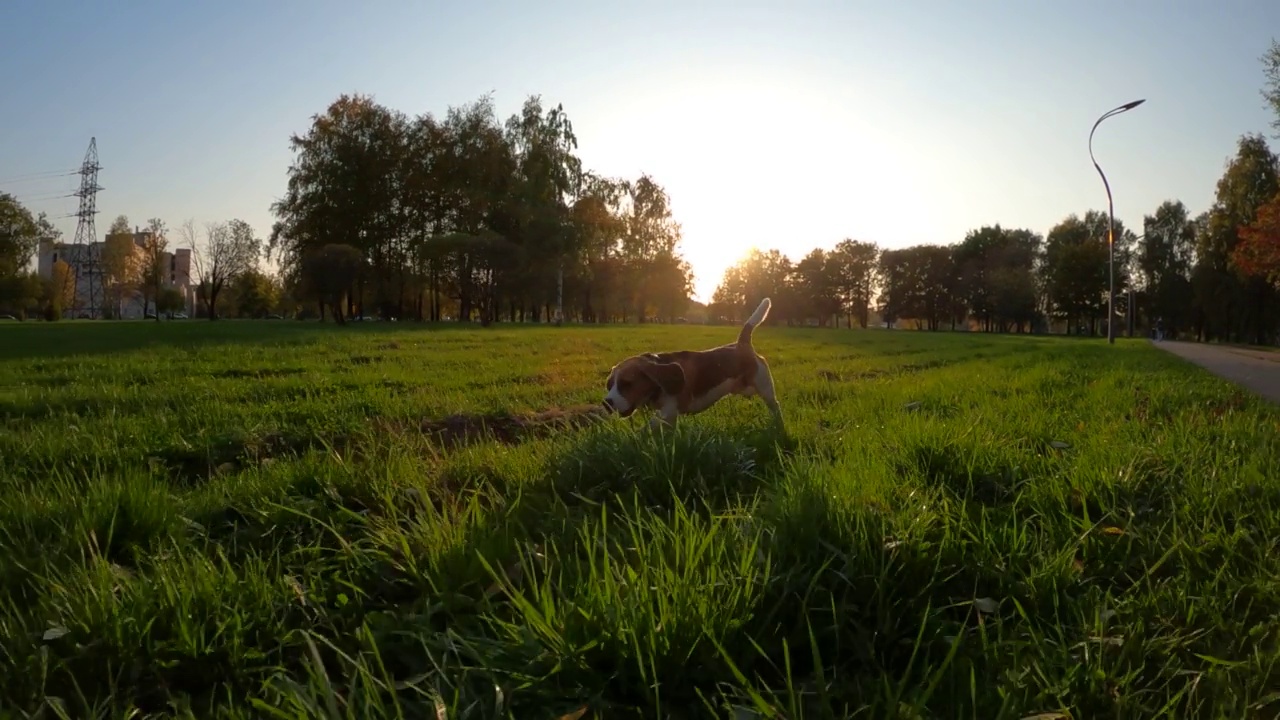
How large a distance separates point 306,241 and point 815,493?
55.1 meters

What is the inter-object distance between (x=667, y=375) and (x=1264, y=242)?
102 ft

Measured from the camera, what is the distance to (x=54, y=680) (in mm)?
2357

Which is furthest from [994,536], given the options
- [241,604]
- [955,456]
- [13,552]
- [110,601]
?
[13,552]

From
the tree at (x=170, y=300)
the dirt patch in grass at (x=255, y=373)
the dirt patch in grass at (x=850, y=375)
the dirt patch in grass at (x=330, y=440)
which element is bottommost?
the dirt patch in grass at (x=330, y=440)

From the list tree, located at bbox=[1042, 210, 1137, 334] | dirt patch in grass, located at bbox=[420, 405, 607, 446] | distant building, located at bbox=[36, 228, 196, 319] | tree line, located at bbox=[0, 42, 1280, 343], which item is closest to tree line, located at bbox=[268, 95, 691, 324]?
tree line, located at bbox=[0, 42, 1280, 343]

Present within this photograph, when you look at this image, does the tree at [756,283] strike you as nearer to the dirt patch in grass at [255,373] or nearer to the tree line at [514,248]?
the tree line at [514,248]

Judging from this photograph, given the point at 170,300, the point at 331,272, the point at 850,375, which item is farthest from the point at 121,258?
the point at 850,375

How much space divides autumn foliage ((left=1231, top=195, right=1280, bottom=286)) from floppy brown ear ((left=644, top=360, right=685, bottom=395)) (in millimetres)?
30288

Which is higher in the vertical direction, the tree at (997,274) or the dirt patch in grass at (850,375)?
the tree at (997,274)

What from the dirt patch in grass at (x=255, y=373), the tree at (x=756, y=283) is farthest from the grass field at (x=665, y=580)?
the tree at (x=756, y=283)

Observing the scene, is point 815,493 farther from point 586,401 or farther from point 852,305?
point 852,305

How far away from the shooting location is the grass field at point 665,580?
2.15m

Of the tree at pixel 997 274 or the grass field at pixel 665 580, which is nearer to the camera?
the grass field at pixel 665 580

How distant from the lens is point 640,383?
19.6ft
